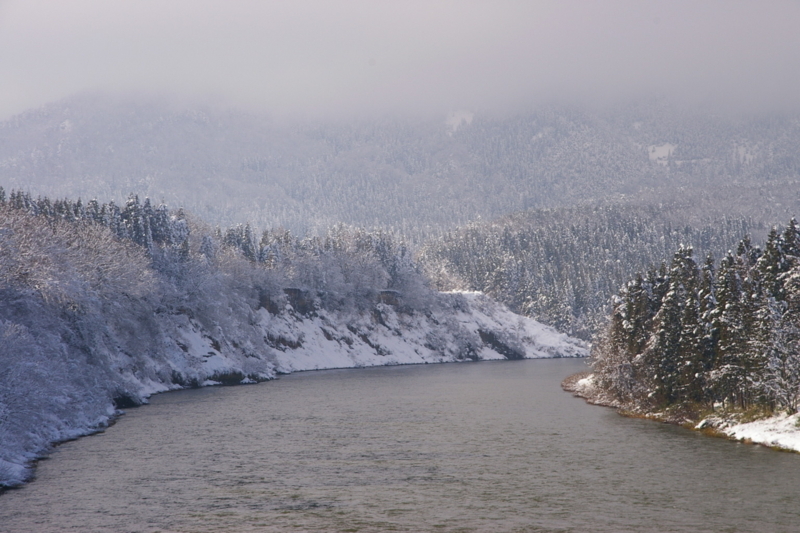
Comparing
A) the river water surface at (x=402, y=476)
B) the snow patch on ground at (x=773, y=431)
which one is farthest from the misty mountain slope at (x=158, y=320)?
the snow patch on ground at (x=773, y=431)

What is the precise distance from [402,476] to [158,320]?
225ft

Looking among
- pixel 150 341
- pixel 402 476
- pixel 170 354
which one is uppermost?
pixel 150 341

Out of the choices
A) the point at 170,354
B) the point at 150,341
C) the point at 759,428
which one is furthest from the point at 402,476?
the point at 170,354

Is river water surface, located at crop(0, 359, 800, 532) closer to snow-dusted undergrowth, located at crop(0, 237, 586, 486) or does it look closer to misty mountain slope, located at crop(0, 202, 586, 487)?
snow-dusted undergrowth, located at crop(0, 237, 586, 486)

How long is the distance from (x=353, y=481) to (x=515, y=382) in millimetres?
77731

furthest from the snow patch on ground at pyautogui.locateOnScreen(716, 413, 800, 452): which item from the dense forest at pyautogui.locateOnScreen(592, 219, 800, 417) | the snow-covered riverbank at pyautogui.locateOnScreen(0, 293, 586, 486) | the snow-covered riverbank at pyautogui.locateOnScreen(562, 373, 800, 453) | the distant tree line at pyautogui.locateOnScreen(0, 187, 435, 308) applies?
the distant tree line at pyautogui.locateOnScreen(0, 187, 435, 308)

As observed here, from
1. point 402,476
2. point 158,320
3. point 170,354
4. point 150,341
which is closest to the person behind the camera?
point 402,476

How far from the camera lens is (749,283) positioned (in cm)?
6016

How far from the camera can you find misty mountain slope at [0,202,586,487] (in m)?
54.3

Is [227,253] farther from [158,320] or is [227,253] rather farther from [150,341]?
[150,341]

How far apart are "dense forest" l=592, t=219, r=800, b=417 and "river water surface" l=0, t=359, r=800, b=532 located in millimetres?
5133

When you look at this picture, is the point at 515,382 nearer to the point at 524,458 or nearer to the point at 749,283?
the point at 749,283

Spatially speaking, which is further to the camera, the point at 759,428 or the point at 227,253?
the point at 227,253

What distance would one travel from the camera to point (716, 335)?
60.5 meters
